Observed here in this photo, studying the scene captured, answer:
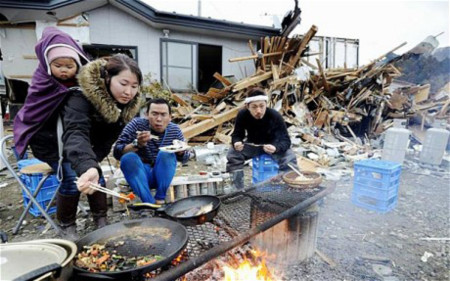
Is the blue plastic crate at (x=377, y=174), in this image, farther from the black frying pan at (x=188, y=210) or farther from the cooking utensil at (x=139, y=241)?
the cooking utensil at (x=139, y=241)

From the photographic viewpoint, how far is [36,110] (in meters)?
2.08

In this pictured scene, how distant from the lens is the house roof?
8297mm

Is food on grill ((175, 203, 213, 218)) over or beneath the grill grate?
over

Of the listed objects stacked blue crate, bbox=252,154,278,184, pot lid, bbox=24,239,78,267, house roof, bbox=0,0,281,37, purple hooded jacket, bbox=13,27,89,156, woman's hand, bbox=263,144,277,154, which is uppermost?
house roof, bbox=0,0,281,37

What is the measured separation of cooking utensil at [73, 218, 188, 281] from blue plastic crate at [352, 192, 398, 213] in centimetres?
357

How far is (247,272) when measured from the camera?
2.23 metres

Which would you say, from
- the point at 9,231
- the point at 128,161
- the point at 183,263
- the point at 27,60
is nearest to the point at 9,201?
the point at 9,231

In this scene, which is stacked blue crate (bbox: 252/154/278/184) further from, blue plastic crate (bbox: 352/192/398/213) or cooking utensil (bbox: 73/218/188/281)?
cooking utensil (bbox: 73/218/188/281)

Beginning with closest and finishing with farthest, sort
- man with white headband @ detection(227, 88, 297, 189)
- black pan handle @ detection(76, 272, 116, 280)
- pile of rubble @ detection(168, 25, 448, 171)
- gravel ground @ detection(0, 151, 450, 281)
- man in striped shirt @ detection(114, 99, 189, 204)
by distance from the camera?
1. black pan handle @ detection(76, 272, 116, 280)
2. gravel ground @ detection(0, 151, 450, 281)
3. man in striped shirt @ detection(114, 99, 189, 204)
4. man with white headband @ detection(227, 88, 297, 189)
5. pile of rubble @ detection(168, 25, 448, 171)

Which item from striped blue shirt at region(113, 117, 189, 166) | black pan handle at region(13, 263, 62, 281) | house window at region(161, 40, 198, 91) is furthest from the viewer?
house window at region(161, 40, 198, 91)

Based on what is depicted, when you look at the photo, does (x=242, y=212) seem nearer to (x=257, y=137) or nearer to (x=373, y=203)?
(x=257, y=137)

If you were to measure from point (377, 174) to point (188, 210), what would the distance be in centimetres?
335

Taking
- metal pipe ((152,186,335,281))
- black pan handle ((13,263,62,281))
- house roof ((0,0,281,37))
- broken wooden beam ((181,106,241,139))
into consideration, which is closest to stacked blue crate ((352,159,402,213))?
metal pipe ((152,186,335,281))

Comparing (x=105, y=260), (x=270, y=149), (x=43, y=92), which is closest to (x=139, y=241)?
(x=105, y=260)
